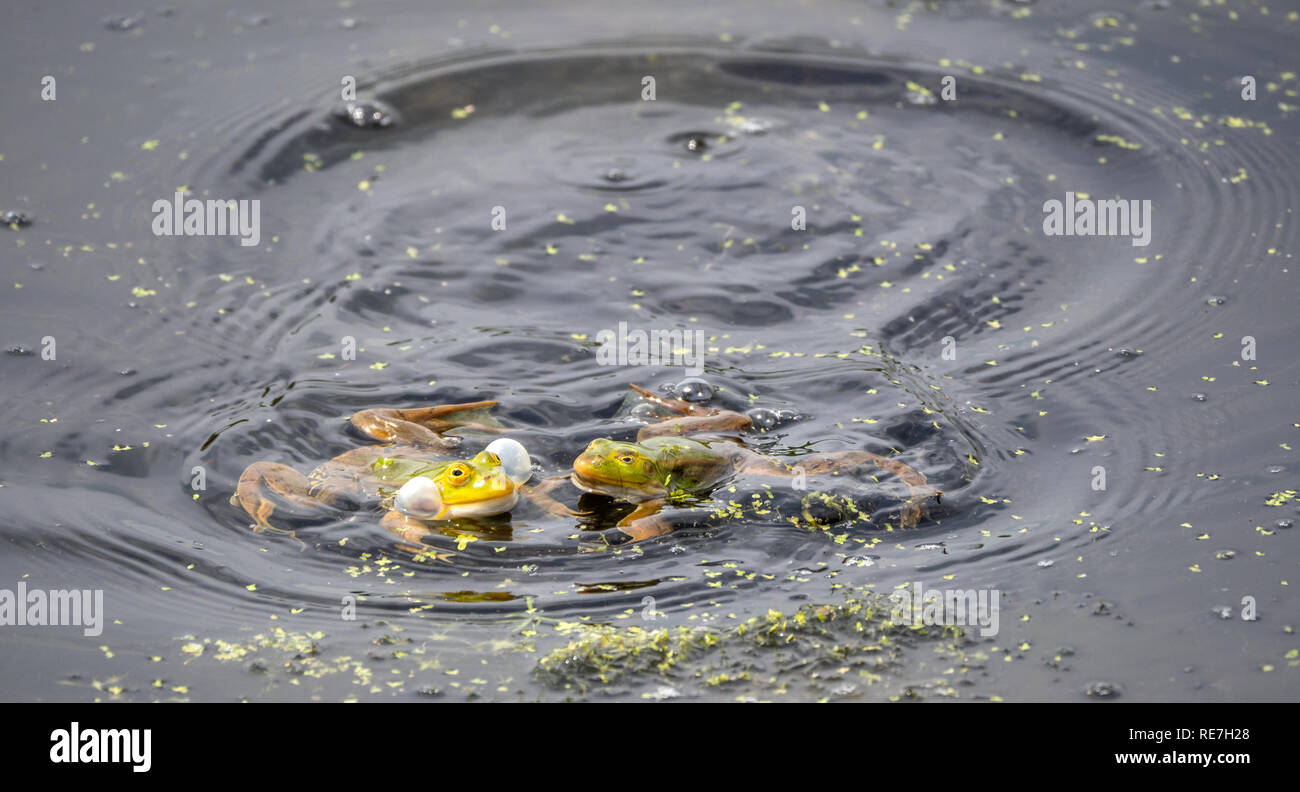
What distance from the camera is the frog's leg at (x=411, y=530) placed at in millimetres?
5012

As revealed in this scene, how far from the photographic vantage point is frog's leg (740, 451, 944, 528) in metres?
5.39

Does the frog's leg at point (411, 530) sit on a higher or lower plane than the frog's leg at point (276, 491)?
lower

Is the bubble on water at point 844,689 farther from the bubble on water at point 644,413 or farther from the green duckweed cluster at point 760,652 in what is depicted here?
the bubble on water at point 644,413

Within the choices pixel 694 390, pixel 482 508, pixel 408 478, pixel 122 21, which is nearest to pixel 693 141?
pixel 694 390

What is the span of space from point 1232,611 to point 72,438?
5.38m

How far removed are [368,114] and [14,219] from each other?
2568 mm

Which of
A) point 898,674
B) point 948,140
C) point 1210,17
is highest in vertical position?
point 1210,17

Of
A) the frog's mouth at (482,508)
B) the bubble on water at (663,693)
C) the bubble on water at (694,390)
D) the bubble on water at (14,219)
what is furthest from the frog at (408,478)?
the bubble on water at (14,219)

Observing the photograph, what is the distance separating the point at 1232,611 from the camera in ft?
15.0

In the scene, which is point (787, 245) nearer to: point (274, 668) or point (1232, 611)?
point (1232, 611)

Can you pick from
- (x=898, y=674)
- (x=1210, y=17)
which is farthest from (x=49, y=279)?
(x=1210, y=17)

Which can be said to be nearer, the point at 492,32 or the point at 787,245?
the point at 787,245

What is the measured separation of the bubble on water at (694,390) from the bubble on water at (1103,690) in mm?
2586

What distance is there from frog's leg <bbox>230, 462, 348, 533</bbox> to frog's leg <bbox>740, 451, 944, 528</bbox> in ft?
6.35
